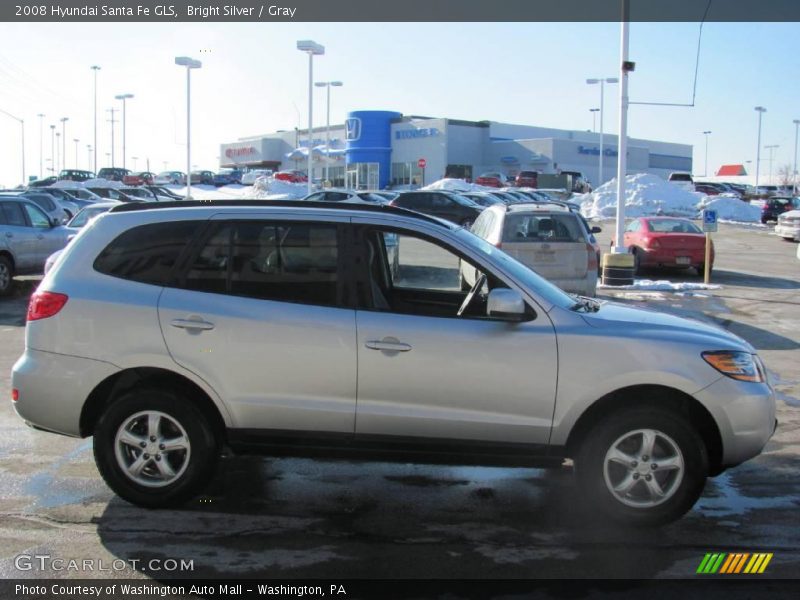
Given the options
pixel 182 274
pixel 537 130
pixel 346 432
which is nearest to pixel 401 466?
pixel 346 432

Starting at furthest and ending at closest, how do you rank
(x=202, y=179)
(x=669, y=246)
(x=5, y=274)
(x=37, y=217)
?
(x=202, y=179)
(x=669, y=246)
(x=37, y=217)
(x=5, y=274)

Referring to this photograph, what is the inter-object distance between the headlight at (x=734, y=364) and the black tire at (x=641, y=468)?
1.25 feet

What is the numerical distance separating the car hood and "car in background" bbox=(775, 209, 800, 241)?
96.8 ft

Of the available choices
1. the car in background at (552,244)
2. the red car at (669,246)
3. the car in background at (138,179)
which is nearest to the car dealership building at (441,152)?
the car in background at (138,179)

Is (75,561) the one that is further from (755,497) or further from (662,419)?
(755,497)

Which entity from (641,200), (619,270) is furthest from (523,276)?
(641,200)

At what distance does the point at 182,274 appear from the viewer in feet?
16.6

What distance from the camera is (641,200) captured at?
51.8m

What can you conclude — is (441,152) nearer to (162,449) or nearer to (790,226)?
(790,226)

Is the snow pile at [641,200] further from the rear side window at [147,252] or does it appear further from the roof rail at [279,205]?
the rear side window at [147,252]

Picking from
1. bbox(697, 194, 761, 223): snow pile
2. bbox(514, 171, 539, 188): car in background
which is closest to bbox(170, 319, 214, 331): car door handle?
bbox(697, 194, 761, 223): snow pile

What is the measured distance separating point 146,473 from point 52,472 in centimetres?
121

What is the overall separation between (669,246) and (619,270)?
3444 millimetres

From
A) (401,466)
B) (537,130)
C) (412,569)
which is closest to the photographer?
(412,569)
